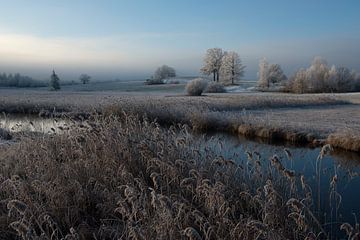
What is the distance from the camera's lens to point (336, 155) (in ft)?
44.9

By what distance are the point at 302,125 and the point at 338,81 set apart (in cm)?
4795

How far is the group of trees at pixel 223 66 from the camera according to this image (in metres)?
84.8

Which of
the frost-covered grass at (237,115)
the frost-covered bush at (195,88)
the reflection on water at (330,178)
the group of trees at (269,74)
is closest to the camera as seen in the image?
the reflection on water at (330,178)

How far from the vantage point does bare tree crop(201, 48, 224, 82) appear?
89000 mm

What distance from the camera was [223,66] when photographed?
85.4m

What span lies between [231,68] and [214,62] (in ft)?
17.5

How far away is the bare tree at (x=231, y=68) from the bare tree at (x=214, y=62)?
7.55ft

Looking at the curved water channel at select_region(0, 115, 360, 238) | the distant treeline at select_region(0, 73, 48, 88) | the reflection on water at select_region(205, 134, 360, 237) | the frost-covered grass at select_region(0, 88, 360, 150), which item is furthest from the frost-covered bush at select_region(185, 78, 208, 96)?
the distant treeline at select_region(0, 73, 48, 88)

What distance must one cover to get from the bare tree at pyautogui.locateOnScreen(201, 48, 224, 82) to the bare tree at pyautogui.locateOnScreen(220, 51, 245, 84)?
2.30 meters

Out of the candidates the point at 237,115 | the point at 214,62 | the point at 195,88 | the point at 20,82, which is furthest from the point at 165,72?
the point at 237,115

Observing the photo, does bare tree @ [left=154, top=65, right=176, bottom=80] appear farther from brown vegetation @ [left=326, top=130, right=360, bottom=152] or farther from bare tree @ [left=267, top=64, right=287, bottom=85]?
brown vegetation @ [left=326, top=130, right=360, bottom=152]

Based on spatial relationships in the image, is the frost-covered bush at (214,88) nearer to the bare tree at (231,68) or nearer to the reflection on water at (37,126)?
the bare tree at (231,68)

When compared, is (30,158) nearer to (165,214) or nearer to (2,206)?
(2,206)

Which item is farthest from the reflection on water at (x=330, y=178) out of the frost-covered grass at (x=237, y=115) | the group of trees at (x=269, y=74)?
the group of trees at (x=269, y=74)
